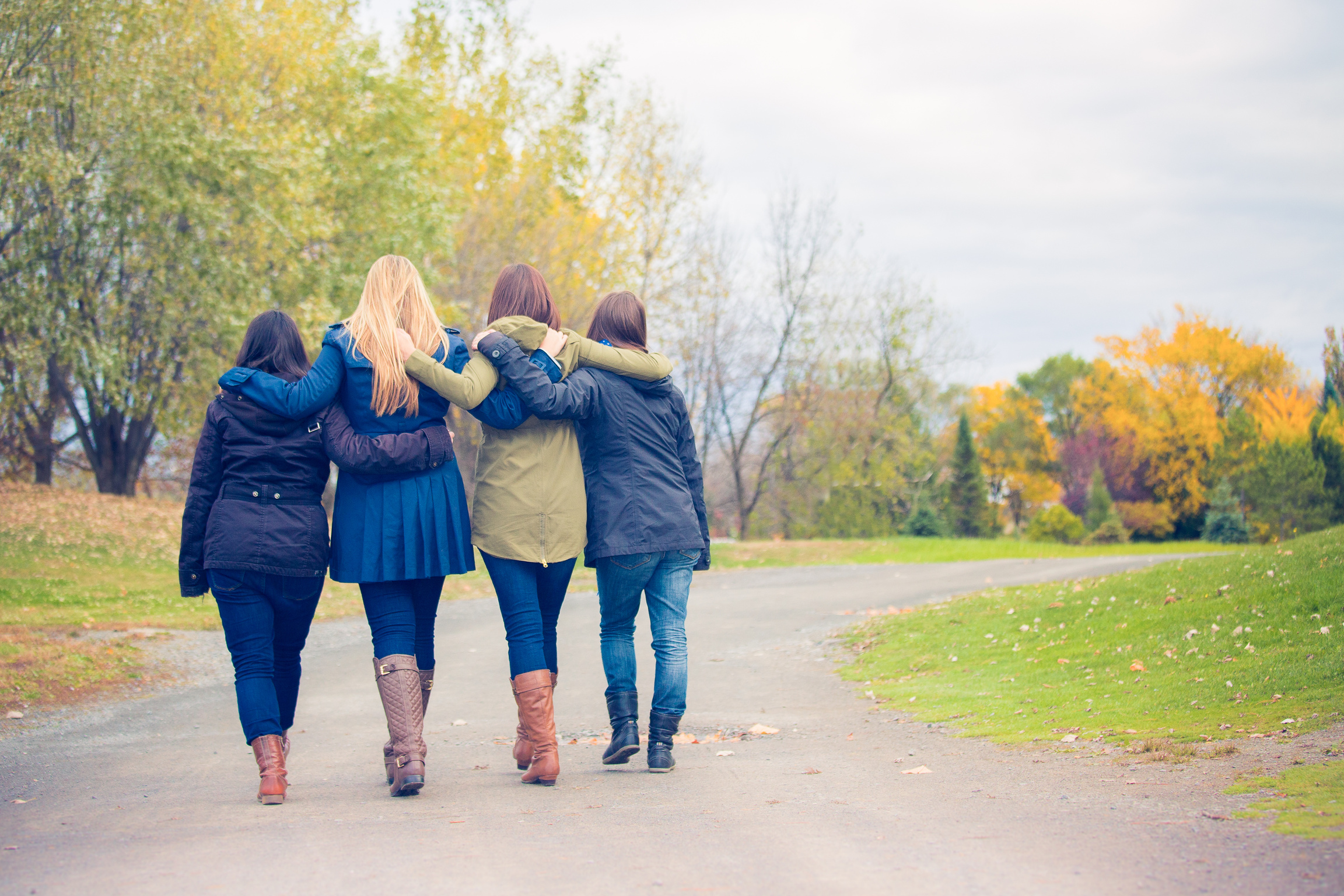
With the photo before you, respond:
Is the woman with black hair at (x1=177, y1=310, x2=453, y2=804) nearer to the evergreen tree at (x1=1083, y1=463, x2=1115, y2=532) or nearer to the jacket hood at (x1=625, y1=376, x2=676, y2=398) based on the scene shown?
the jacket hood at (x1=625, y1=376, x2=676, y2=398)

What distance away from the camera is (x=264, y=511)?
4691mm

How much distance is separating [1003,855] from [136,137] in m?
18.6

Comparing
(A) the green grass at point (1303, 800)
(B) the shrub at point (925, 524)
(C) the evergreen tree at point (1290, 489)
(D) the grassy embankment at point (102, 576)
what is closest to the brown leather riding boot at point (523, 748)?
(A) the green grass at point (1303, 800)

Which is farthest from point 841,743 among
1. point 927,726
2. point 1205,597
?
point 1205,597

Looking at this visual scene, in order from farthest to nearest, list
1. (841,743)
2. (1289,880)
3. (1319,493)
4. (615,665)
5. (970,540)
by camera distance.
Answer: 1. (970,540)
2. (1319,493)
3. (841,743)
4. (615,665)
5. (1289,880)

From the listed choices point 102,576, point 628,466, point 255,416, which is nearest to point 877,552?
point 102,576

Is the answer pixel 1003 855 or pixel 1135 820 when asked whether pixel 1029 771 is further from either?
pixel 1003 855

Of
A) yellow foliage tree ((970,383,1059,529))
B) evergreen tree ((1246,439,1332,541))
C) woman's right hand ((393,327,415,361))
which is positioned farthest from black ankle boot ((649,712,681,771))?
yellow foliage tree ((970,383,1059,529))

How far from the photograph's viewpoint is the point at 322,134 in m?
20.7

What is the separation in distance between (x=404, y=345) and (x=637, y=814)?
2197mm

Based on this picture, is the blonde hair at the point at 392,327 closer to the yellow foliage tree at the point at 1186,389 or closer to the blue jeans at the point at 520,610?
the blue jeans at the point at 520,610

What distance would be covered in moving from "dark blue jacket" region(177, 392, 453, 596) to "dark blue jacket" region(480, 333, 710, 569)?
66 centimetres

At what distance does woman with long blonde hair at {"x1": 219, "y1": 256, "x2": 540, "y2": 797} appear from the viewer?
4641 millimetres

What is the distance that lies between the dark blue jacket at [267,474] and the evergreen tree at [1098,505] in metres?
46.7
